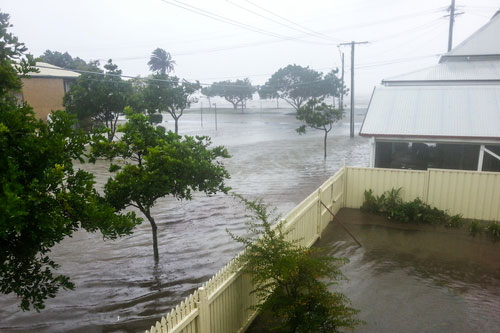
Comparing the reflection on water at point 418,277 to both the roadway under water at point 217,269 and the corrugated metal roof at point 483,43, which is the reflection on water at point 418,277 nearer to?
the roadway under water at point 217,269

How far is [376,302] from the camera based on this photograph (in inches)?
275

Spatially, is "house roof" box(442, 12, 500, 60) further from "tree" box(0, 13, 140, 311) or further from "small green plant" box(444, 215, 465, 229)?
"tree" box(0, 13, 140, 311)

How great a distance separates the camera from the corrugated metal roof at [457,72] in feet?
56.7

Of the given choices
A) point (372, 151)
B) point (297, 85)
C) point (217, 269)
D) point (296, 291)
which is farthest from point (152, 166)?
point (297, 85)

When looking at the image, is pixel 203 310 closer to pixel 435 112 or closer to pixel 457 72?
pixel 435 112

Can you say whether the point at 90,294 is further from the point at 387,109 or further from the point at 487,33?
the point at 487,33

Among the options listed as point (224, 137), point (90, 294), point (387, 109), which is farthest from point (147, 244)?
point (224, 137)

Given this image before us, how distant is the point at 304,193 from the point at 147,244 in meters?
7.18

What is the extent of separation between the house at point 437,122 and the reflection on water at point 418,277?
3768mm

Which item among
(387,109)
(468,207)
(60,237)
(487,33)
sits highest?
(487,33)

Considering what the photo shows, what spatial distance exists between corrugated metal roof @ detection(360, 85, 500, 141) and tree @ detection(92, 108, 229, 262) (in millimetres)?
7484

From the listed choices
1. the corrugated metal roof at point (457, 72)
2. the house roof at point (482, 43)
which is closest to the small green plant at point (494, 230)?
the corrugated metal roof at point (457, 72)

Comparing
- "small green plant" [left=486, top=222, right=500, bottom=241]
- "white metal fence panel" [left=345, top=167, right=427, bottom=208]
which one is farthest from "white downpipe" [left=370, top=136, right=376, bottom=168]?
"small green plant" [left=486, top=222, right=500, bottom=241]

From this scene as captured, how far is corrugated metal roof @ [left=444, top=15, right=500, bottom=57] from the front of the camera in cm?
2077
